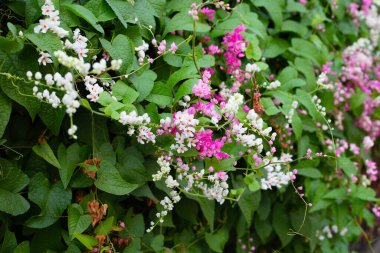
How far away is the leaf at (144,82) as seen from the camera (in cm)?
155

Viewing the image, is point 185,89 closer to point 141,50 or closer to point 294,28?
point 141,50

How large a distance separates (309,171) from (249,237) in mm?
396

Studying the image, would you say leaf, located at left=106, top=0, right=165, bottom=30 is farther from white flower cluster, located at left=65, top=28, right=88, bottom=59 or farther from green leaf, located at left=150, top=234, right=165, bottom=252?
green leaf, located at left=150, top=234, right=165, bottom=252

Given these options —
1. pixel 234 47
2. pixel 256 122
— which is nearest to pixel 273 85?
pixel 234 47

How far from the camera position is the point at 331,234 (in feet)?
7.95

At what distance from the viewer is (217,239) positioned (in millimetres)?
1952

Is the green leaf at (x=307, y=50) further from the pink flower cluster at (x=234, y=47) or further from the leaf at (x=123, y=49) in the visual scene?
the leaf at (x=123, y=49)

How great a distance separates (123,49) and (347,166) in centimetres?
124

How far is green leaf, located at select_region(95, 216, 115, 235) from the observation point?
151 cm

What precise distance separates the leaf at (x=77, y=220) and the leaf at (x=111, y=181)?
10cm

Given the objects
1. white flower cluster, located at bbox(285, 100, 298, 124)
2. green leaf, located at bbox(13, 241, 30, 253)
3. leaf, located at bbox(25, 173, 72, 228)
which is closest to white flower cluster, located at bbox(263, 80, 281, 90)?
white flower cluster, located at bbox(285, 100, 298, 124)

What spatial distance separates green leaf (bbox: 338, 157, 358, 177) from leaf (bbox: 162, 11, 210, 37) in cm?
92

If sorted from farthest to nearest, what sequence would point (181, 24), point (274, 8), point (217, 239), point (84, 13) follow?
point (274, 8), point (217, 239), point (181, 24), point (84, 13)

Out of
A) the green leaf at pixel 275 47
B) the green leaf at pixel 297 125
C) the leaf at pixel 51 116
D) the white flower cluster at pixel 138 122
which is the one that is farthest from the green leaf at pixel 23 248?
the green leaf at pixel 275 47
